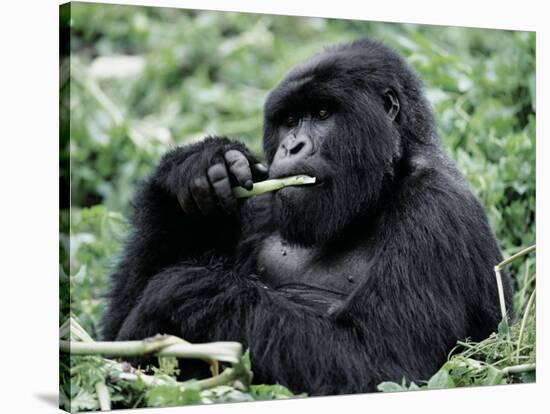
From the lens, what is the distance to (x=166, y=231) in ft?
16.1

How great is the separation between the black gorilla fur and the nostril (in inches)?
0.4

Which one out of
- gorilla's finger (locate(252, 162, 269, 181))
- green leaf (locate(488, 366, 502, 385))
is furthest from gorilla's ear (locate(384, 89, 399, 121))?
green leaf (locate(488, 366, 502, 385))

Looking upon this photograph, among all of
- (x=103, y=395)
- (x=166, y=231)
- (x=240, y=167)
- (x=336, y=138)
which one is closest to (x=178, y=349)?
(x=103, y=395)

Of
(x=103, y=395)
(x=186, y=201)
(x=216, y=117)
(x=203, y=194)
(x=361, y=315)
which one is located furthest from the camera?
(x=216, y=117)

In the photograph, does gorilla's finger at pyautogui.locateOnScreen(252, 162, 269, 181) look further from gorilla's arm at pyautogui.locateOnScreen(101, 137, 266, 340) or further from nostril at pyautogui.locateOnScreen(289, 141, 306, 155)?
nostril at pyautogui.locateOnScreen(289, 141, 306, 155)

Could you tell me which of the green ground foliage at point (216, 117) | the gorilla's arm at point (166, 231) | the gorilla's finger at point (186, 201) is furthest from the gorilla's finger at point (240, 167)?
the green ground foliage at point (216, 117)

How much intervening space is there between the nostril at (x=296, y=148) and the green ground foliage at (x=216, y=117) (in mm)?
1009

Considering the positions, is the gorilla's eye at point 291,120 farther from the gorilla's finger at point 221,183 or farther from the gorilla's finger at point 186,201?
the gorilla's finger at point 186,201

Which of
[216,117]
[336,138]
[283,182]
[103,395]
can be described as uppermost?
[216,117]

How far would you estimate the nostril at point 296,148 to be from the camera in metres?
4.45

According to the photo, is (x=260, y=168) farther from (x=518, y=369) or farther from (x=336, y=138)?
(x=518, y=369)

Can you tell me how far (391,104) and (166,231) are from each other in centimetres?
130

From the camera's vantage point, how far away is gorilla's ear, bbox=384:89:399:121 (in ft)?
15.2
